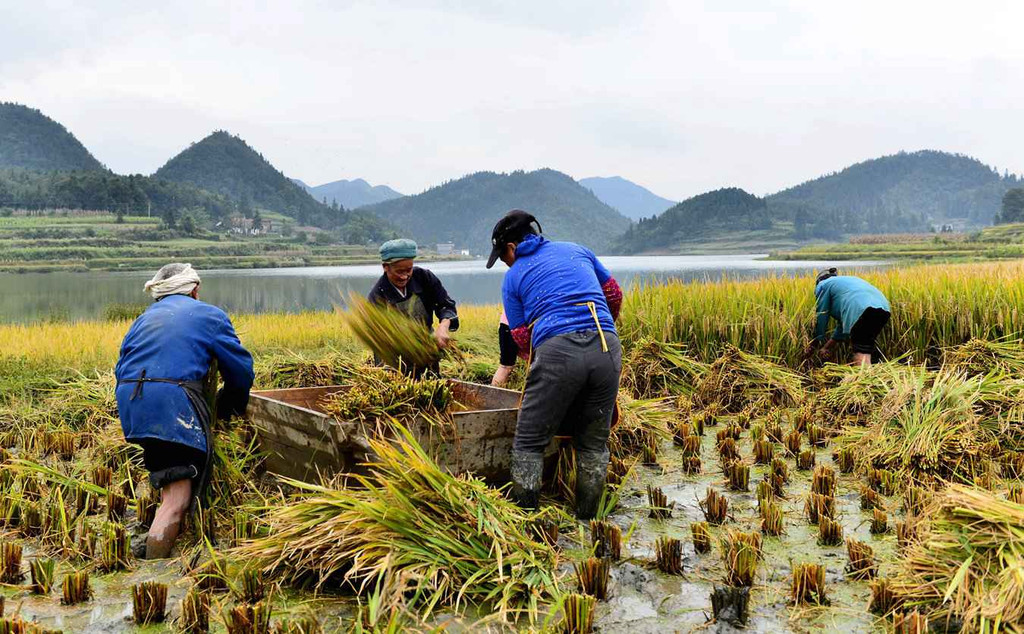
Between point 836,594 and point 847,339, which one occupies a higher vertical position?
point 847,339

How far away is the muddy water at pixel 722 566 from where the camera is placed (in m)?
2.94

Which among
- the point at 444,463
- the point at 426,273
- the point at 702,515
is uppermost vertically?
the point at 426,273

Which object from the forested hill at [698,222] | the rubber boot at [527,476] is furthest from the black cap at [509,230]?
the forested hill at [698,222]

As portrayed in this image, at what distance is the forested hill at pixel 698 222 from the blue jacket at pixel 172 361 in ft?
484

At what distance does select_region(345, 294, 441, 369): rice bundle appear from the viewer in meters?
4.94

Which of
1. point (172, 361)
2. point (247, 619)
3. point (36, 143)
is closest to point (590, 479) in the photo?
point (247, 619)

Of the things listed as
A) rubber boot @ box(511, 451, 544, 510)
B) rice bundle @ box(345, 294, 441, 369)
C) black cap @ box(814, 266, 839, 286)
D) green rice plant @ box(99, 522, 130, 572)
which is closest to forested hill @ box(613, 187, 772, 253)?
black cap @ box(814, 266, 839, 286)

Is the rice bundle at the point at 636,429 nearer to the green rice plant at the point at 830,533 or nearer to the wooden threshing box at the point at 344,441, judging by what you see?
the wooden threshing box at the point at 344,441

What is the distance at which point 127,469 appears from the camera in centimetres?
484

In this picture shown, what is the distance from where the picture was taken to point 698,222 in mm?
152125

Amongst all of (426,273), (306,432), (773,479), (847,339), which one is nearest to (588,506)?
(773,479)

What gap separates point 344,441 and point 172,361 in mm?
1158

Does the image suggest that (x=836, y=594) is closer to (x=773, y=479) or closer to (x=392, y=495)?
(x=773, y=479)

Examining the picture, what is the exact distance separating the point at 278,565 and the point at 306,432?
82cm
